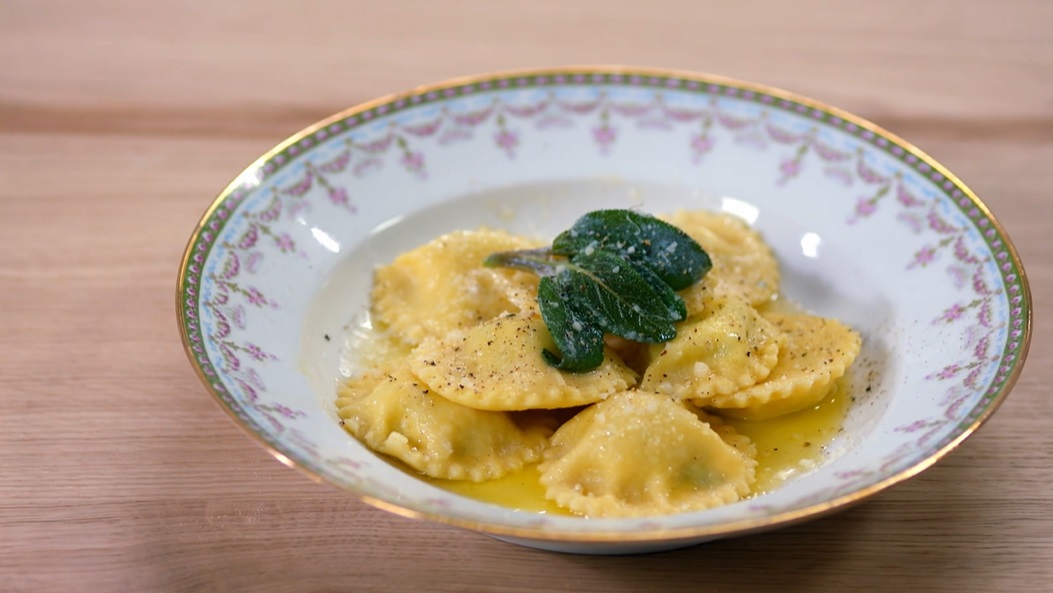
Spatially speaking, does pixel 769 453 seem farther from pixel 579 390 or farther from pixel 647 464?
pixel 579 390

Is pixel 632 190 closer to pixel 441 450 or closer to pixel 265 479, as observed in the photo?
pixel 441 450

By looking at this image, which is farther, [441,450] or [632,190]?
[632,190]

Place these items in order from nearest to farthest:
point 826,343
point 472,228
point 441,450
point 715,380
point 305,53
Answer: point 441,450 → point 715,380 → point 826,343 → point 472,228 → point 305,53

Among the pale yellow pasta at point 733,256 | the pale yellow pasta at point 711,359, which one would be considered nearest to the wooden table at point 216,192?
the pale yellow pasta at point 711,359

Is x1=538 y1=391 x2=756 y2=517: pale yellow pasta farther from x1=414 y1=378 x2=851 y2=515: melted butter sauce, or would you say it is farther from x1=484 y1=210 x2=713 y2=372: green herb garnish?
x1=484 y1=210 x2=713 y2=372: green herb garnish

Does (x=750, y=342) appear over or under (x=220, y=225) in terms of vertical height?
over

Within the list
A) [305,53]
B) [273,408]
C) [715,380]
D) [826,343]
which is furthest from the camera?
[305,53]

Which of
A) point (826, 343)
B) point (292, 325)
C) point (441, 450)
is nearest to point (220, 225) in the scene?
point (292, 325)

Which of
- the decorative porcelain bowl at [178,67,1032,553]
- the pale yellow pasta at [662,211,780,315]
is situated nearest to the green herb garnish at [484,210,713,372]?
the pale yellow pasta at [662,211,780,315]
